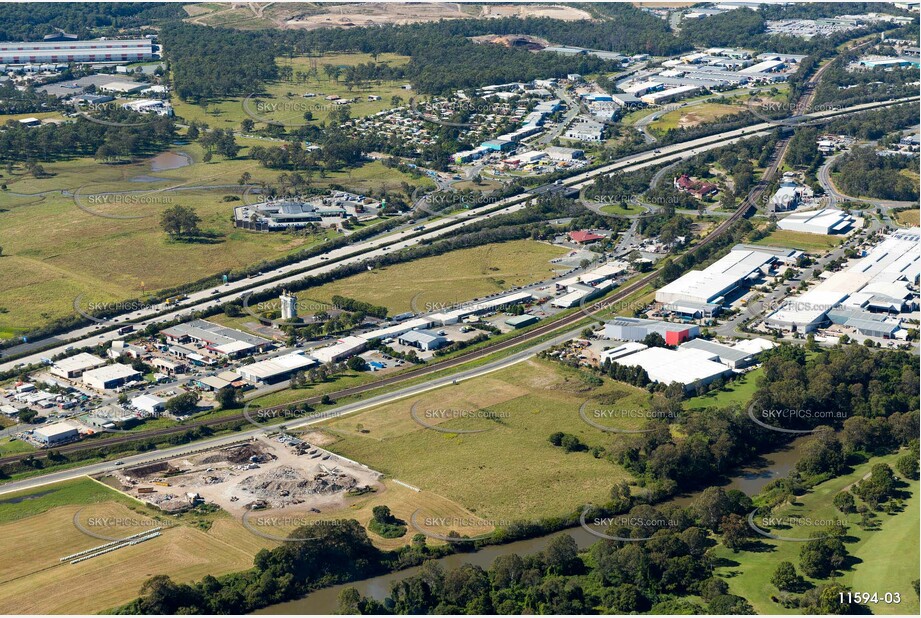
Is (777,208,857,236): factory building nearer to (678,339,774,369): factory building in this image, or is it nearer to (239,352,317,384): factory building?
(678,339,774,369): factory building


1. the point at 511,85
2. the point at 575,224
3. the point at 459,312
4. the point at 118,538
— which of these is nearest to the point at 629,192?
the point at 575,224

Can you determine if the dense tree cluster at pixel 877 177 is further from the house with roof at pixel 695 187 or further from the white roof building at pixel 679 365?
the white roof building at pixel 679 365

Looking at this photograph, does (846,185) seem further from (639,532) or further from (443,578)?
(443,578)

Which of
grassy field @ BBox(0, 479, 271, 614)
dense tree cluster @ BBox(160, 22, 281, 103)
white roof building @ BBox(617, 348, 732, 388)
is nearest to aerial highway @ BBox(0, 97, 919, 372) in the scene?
grassy field @ BBox(0, 479, 271, 614)

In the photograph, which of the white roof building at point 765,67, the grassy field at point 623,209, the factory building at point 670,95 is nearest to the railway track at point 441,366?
the grassy field at point 623,209

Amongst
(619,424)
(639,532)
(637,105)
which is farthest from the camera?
(637,105)
